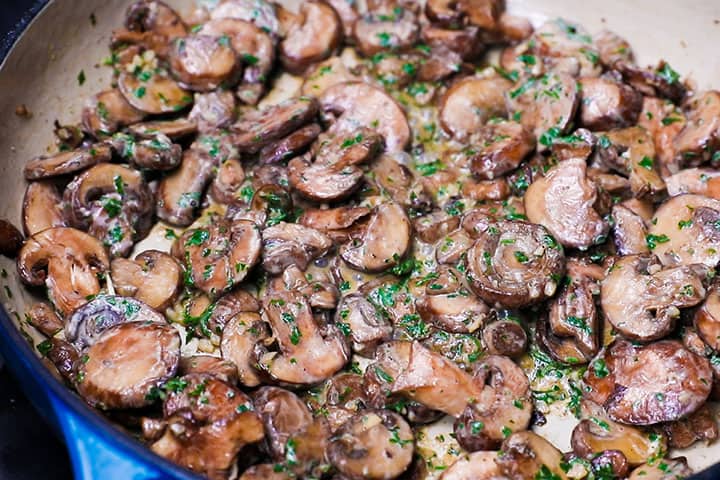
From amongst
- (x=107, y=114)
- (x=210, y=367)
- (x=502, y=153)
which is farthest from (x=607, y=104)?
(x=107, y=114)

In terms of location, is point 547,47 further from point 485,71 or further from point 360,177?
point 360,177

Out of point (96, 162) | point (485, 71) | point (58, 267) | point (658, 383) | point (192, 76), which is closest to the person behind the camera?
point (658, 383)

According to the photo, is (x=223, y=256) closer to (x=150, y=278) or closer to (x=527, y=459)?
(x=150, y=278)

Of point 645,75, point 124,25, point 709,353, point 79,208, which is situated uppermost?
point 124,25

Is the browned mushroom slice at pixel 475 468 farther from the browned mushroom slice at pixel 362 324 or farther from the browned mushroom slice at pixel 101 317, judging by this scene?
the browned mushroom slice at pixel 101 317

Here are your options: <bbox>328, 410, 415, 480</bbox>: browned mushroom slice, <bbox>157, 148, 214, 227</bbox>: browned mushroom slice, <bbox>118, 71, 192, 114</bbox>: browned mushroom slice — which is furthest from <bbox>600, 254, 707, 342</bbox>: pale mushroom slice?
<bbox>118, 71, 192, 114</bbox>: browned mushroom slice

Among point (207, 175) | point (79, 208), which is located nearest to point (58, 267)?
point (79, 208)

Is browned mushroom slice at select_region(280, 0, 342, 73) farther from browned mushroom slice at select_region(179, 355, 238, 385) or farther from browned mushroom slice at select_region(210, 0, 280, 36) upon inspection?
browned mushroom slice at select_region(179, 355, 238, 385)
